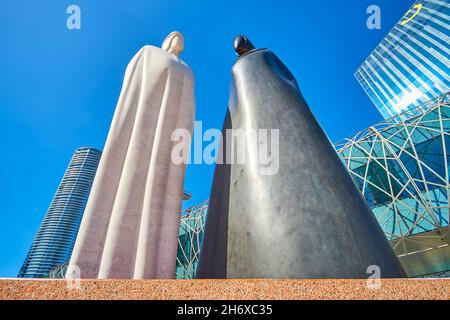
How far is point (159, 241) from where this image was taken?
3.33m

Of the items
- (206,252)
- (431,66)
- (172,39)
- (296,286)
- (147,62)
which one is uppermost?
(431,66)

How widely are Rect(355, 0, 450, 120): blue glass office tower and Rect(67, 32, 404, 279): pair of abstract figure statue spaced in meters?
65.4

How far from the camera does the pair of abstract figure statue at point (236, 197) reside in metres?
2.38

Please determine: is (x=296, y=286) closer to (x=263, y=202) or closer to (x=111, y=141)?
(x=263, y=202)

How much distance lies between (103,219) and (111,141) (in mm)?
1157

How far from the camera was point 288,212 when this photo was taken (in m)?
2.56

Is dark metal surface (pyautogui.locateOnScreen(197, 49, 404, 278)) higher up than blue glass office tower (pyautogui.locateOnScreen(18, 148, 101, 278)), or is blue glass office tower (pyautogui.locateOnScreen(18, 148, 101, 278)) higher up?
blue glass office tower (pyautogui.locateOnScreen(18, 148, 101, 278))

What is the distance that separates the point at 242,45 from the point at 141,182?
2977mm

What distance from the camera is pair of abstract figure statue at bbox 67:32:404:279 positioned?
238 centimetres

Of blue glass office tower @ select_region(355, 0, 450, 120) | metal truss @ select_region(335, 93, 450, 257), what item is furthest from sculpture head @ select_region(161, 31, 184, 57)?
blue glass office tower @ select_region(355, 0, 450, 120)

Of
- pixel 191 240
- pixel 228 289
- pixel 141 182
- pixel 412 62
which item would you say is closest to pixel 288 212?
pixel 228 289

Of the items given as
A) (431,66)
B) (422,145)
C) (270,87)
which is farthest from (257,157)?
(431,66)

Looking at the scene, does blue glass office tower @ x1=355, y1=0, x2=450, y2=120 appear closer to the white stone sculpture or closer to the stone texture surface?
the white stone sculpture

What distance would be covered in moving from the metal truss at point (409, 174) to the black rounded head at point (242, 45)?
1689 cm
